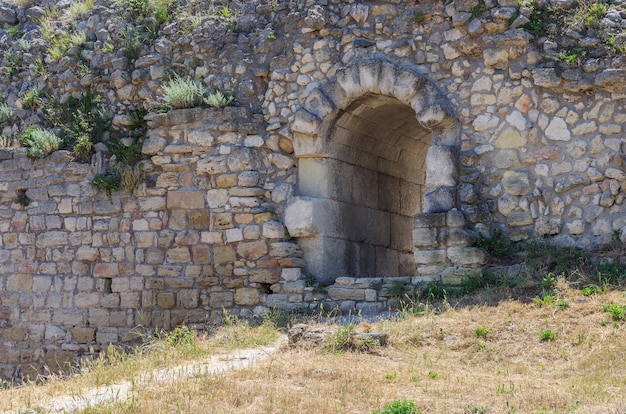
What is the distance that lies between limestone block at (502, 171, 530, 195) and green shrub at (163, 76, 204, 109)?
3961 millimetres

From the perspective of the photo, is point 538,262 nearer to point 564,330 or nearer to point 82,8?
point 564,330

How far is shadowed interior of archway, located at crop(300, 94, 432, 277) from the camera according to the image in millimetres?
10406

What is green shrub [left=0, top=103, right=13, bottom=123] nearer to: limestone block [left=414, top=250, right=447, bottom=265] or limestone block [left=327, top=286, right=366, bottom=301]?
limestone block [left=327, top=286, right=366, bottom=301]

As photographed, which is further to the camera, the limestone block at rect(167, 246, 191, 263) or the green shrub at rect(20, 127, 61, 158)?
the green shrub at rect(20, 127, 61, 158)

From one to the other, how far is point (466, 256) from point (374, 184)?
2544 millimetres

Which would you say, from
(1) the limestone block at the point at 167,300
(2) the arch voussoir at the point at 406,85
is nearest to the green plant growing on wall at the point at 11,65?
(1) the limestone block at the point at 167,300

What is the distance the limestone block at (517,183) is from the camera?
30.4 ft

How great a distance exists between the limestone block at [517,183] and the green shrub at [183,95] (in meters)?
3.96

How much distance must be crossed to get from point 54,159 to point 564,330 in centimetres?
690

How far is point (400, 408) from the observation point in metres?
5.59

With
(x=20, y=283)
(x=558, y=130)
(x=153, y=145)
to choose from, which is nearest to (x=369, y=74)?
(x=558, y=130)

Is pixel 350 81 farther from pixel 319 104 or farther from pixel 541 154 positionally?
pixel 541 154

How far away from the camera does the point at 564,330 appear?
748cm

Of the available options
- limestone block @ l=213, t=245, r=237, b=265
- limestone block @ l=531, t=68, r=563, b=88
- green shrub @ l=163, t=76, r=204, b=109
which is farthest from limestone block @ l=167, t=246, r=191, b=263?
limestone block @ l=531, t=68, r=563, b=88
